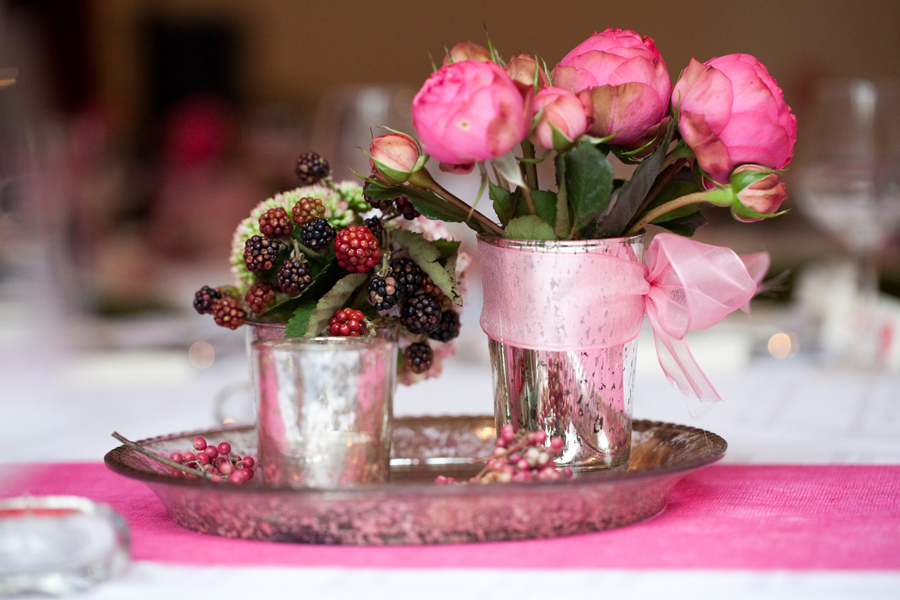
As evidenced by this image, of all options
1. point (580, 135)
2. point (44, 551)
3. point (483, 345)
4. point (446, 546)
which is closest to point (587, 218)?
point (580, 135)

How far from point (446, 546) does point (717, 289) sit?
0.19 m

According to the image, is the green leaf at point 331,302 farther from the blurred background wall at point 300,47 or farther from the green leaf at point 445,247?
the blurred background wall at point 300,47

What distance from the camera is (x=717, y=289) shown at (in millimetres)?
425

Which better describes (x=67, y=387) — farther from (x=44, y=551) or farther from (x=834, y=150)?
(x=834, y=150)

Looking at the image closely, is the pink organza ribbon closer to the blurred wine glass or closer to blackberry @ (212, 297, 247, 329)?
blackberry @ (212, 297, 247, 329)

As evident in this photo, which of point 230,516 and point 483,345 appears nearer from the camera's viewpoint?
point 230,516

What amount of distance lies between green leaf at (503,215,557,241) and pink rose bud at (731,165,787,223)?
0.09 metres

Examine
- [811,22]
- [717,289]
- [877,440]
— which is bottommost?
[877,440]

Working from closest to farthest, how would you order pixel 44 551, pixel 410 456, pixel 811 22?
1. pixel 44 551
2. pixel 410 456
3. pixel 811 22

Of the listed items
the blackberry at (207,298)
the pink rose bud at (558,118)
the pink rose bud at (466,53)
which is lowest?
the blackberry at (207,298)

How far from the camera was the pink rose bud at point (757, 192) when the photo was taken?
377 millimetres

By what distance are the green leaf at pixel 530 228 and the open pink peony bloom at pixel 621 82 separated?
5 cm

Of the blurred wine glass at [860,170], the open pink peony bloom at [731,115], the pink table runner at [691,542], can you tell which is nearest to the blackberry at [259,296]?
the pink table runner at [691,542]

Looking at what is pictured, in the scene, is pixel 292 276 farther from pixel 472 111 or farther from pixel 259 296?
pixel 472 111
